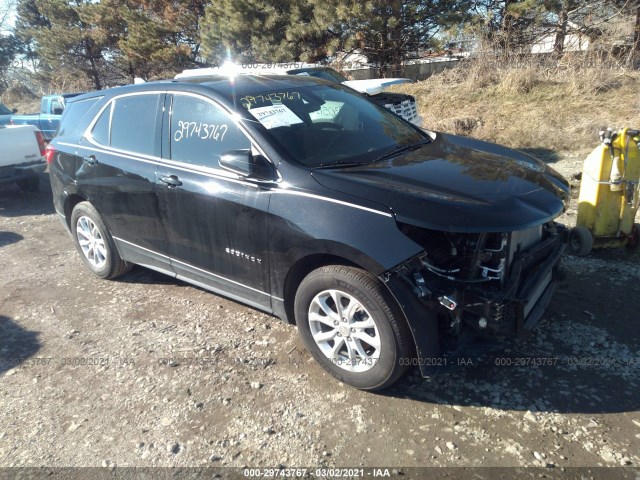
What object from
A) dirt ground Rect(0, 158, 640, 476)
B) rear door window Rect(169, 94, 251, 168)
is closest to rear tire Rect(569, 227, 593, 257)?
dirt ground Rect(0, 158, 640, 476)

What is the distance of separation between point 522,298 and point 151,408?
2330 mm

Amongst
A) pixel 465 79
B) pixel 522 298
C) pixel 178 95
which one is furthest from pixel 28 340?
pixel 465 79

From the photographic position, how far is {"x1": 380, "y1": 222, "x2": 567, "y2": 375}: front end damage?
2.69 m

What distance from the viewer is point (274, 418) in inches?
116

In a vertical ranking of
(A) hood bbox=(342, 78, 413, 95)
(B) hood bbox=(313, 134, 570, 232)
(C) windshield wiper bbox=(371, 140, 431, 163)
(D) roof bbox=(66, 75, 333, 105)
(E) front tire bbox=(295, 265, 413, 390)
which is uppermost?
(A) hood bbox=(342, 78, 413, 95)

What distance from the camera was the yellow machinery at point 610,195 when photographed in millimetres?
4383

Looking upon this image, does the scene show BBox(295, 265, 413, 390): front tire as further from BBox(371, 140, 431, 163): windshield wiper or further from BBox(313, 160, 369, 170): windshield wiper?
BBox(371, 140, 431, 163): windshield wiper

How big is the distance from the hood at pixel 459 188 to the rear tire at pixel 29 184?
7.55 meters

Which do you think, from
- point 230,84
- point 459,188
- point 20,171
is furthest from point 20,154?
point 459,188

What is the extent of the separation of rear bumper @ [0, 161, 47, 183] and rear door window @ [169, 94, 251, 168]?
5.53 meters

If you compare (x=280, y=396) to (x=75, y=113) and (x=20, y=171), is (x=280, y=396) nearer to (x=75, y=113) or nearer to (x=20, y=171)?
(x=75, y=113)

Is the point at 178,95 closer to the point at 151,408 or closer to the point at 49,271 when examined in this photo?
the point at 151,408

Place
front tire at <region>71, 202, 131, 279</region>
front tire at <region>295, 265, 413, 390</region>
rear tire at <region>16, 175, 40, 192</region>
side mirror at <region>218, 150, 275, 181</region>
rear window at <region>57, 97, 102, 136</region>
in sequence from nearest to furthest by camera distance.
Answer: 1. front tire at <region>295, 265, 413, 390</region>
2. side mirror at <region>218, 150, 275, 181</region>
3. front tire at <region>71, 202, 131, 279</region>
4. rear window at <region>57, 97, 102, 136</region>
5. rear tire at <region>16, 175, 40, 192</region>

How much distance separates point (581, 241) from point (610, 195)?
0.53m
